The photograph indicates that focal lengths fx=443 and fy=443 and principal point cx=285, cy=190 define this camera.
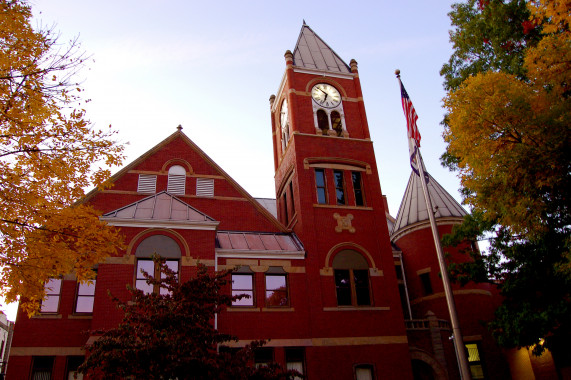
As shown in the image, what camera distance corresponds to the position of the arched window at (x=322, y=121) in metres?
24.6

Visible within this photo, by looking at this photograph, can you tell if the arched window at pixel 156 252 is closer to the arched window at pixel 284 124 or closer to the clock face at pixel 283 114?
the arched window at pixel 284 124

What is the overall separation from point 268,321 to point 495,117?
11581 millimetres

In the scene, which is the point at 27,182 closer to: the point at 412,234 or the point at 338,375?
the point at 338,375

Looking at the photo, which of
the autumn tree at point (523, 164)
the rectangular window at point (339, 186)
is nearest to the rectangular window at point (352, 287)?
the rectangular window at point (339, 186)

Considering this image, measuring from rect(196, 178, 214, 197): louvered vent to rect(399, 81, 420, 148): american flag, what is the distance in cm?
1085

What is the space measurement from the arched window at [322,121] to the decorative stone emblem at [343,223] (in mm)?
5467

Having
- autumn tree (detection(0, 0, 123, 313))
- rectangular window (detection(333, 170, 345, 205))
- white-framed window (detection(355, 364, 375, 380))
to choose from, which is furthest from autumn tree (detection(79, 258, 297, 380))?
rectangular window (detection(333, 170, 345, 205))

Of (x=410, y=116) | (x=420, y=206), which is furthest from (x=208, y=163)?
(x=420, y=206)

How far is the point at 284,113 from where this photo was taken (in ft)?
87.3

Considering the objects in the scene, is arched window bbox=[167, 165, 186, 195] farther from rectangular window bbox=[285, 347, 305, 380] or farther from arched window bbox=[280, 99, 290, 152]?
rectangular window bbox=[285, 347, 305, 380]

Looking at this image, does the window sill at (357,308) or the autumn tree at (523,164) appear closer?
the autumn tree at (523,164)

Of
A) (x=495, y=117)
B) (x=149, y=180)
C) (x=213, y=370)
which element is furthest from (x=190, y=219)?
(x=495, y=117)

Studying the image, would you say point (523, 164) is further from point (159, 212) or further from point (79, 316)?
point (79, 316)

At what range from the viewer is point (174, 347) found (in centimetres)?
991
